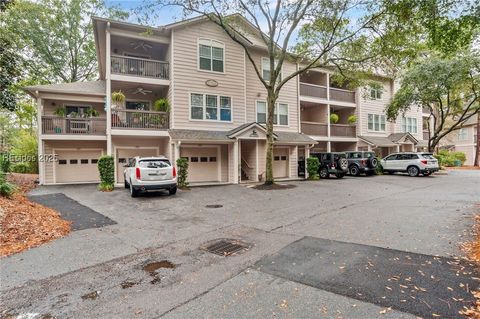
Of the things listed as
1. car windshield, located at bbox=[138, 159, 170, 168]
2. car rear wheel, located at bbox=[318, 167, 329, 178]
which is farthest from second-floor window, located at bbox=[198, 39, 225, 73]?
car rear wheel, located at bbox=[318, 167, 329, 178]

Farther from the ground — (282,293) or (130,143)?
(130,143)

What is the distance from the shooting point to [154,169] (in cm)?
1104

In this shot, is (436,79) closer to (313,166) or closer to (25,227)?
(313,166)

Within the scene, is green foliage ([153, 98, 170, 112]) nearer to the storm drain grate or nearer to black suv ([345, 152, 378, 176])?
the storm drain grate

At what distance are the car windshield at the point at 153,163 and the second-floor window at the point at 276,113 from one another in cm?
907

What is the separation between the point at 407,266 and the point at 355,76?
577 inches

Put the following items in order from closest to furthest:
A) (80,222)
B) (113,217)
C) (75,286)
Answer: (75,286)
(80,222)
(113,217)

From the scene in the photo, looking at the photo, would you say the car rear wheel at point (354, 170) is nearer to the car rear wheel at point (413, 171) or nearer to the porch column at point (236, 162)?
the car rear wheel at point (413, 171)

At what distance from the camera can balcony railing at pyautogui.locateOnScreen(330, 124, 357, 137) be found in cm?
2304

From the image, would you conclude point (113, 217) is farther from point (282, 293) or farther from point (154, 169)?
point (282, 293)

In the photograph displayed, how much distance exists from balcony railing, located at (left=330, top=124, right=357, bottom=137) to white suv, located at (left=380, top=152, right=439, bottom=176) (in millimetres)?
4267

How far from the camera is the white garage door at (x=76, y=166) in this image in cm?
1638

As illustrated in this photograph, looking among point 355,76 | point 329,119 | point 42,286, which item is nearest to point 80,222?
point 42,286

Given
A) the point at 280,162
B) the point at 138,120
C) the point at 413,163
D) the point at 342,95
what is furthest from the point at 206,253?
the point at 342,95
